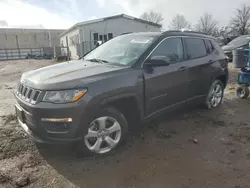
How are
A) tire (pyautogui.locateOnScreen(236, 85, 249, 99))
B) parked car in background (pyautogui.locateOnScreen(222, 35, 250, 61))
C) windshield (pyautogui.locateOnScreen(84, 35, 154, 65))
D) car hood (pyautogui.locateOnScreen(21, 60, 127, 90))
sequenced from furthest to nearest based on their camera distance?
parked car in background (pyautogui.locateOnScreen(222, 35, 250, 61))
tire (pyautogui.locateOnScreen(236, 85, 249, 99))
windshield (pyautogui.locateOnScreen(84, 35, 154, 65))
car hood (pyautogui.locateOnScreen(21, 60, 127, 90))

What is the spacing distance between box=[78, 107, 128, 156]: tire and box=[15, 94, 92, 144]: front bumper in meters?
0.16

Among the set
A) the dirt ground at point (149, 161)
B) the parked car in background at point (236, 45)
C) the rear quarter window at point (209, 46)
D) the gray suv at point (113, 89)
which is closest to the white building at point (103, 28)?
the parked car in background at point (236, 45)

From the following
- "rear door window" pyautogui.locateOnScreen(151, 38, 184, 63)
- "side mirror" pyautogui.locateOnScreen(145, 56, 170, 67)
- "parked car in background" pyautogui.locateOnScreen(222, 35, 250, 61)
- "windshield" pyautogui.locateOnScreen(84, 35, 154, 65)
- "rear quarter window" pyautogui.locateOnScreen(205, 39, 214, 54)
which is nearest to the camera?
"side mirror" pyautogui.locateOnScreen(145, 56, 170, 67)

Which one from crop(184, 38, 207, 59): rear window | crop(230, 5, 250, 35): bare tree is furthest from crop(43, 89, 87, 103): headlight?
crop(230, 5, 250, 35): bare tree

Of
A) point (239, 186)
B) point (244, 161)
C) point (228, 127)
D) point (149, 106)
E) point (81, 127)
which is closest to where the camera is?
point (239, 186)

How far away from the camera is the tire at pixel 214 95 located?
17.1ft

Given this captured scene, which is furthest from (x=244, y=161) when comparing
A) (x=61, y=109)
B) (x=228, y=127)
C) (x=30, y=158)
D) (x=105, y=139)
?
→ (x=30, y=158)

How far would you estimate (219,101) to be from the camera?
18.6 ft

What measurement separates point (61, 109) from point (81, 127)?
1.16ft

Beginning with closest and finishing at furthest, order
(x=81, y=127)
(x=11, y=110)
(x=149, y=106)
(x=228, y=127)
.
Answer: (x=81, y=127)
(x=149, y=106)
(x=228, y=127)
(x=11, y=110)

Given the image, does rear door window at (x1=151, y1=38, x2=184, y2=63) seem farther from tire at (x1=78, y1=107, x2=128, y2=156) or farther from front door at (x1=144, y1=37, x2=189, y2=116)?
tire at (x1=78, y1=107, x2=128, y2=156)

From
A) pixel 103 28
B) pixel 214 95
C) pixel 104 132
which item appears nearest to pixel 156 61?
pixel 104 132

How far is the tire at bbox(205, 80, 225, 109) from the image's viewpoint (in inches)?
206

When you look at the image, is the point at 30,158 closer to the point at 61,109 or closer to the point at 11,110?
the point at 61,109
